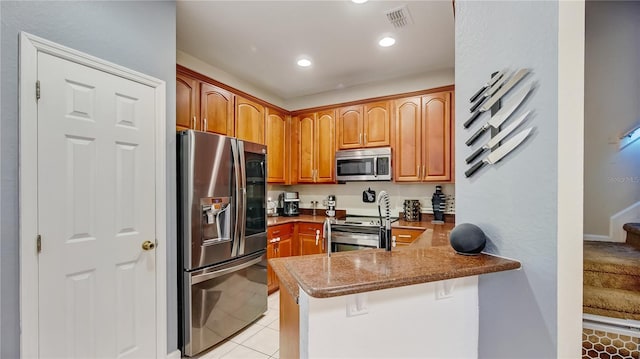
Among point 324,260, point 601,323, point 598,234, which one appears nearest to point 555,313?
point 601,323

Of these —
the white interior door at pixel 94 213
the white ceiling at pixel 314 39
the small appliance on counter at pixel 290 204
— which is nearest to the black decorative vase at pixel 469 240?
the white ceiling at pixel 314 39

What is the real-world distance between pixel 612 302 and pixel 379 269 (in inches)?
42.0

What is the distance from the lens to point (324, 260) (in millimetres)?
1056

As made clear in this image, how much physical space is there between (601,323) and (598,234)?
2.34 ft

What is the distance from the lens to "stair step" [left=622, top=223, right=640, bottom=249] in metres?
1.41

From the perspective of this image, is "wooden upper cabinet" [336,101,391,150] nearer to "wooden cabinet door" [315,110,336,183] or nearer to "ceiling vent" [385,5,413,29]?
"wooden cabinet door" [315,110,336,183]

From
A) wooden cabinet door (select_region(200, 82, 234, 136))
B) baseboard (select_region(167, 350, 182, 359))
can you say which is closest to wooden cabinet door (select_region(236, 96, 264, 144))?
wooden cabinet door (select_region(200, 82, 234, 136))

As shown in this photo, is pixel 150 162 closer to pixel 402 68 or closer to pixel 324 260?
pixel 324 260

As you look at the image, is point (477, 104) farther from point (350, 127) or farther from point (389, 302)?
point (350, 127)

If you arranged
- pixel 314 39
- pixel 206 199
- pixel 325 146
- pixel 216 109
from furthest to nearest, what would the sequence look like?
1. pixel 325 146
2. pixel 216 109
3. pixel 314 39
4. pixel 206 199

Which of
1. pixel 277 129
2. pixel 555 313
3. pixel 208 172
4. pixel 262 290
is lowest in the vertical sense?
pixel 262 290

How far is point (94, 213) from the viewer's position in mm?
1593

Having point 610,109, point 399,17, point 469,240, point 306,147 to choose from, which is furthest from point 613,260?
point 306,147

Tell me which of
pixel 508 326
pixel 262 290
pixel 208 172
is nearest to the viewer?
pixel 508 326
